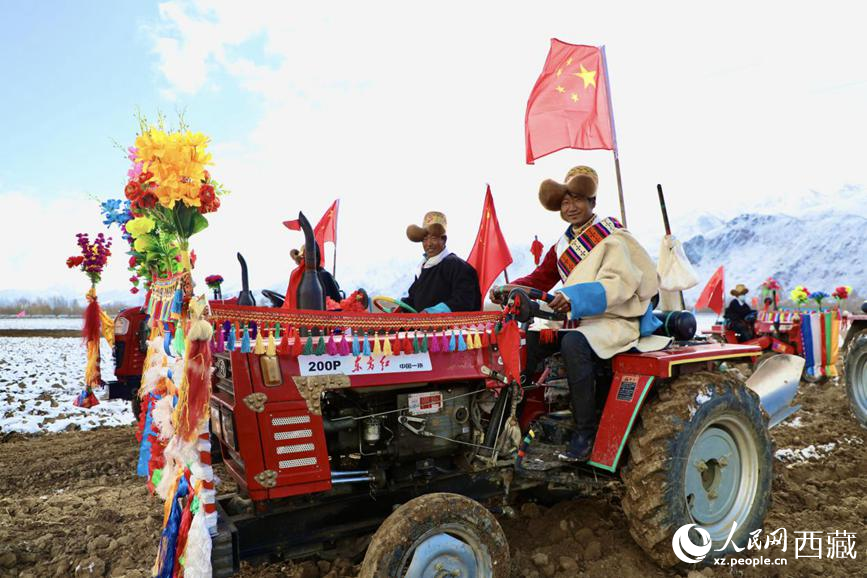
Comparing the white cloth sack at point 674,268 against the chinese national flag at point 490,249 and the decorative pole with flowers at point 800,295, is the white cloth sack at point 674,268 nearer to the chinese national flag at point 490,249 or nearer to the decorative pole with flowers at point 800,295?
the chinese national flag at point 490,249

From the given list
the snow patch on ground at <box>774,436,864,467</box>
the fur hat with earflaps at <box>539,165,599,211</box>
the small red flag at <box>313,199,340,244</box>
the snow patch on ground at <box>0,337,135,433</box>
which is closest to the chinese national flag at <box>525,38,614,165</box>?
the fur hat with earflaps at <box>539,165,599,211</box>

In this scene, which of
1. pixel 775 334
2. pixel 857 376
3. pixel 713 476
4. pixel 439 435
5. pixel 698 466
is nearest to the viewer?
pixel 439 435

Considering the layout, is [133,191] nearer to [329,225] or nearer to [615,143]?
[615,143]

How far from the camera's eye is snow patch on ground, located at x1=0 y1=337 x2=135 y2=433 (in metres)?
7.32

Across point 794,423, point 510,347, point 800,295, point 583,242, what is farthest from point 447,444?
point 800,295

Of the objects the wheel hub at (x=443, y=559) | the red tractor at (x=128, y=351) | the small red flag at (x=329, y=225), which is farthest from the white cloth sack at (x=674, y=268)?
the red tractor at (x=128, y=351)

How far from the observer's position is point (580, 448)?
10.3 feet

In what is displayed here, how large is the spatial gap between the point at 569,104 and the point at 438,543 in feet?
14.4

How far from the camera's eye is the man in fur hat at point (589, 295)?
3119 millimetres

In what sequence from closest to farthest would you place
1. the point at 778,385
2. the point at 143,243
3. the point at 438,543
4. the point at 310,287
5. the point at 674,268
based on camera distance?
the point at 438,543 < the point at 143,243 < the point at 310,287 < the point at 674,268 < the point at 778,385

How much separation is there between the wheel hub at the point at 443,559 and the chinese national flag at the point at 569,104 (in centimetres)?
392

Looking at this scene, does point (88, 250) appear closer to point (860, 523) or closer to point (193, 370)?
point (193, 370)

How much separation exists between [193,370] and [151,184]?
77cm

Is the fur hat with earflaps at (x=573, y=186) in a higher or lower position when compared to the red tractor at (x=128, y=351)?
higher
